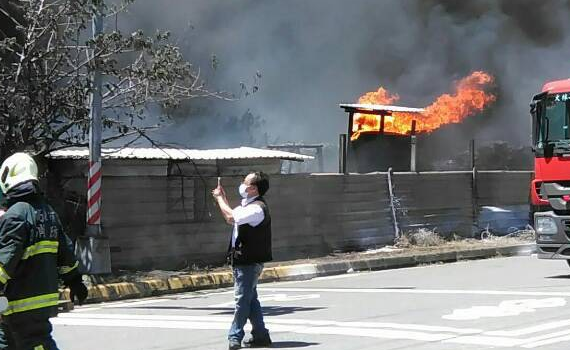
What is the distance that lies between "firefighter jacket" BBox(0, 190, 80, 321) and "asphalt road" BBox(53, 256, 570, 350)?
281 centimetres

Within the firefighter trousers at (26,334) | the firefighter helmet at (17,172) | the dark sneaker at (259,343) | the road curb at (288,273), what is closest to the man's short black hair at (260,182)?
the dark sneaker at (259,343)

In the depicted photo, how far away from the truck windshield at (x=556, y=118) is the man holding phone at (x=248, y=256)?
5888 mm

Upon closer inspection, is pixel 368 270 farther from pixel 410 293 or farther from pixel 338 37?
pixel 338 37

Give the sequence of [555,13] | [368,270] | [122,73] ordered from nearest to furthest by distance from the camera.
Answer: [122,73], [368,270], [555,13]

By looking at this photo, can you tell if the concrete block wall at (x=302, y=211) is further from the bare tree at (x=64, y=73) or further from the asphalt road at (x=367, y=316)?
the asphalt road at (x=367, y=316)

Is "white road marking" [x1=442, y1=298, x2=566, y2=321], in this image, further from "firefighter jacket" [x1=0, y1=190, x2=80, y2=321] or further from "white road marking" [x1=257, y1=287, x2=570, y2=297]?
"firefighter jacket" [x1=0, y1=190, x2=80, y2=321]

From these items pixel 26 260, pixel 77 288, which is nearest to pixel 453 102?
pixel 77 288

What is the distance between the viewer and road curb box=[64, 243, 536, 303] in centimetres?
1162

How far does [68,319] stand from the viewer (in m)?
9.48

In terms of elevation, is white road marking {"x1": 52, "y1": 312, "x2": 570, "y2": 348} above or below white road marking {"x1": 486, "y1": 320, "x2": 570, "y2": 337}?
below

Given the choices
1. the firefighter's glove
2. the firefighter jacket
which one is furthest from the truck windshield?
the firefighter jacket

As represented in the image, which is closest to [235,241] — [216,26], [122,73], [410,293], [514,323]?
[514,323]

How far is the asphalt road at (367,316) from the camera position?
24.2 ft

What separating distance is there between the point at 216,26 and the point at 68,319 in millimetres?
17291
